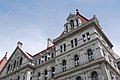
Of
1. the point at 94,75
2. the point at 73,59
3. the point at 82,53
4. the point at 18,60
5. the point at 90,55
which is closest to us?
the point at 94,75

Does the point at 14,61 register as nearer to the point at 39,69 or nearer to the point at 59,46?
the point at 39,69

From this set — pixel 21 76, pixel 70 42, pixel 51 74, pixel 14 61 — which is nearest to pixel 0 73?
pixel 14 61

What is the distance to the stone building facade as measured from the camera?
1155 inches

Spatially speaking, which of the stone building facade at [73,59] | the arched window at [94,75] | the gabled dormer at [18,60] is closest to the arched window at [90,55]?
the stone building facade at [73,59]

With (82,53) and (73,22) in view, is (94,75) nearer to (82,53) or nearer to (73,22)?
(82,53)

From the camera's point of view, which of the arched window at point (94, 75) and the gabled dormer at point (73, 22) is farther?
the gabled dormer at point (73, 22)

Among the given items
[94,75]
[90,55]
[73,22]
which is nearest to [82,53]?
[90,55]

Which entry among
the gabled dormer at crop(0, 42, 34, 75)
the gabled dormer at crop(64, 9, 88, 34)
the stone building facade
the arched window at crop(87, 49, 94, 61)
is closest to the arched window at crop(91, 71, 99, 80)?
the stone building facade

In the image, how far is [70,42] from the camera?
35281 millimetres

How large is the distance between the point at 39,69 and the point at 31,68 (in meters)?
1.81

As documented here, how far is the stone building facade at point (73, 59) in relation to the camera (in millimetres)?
29344

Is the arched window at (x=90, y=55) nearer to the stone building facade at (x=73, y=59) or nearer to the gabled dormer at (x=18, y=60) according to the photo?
the stone building facade at (x=73, y=59)

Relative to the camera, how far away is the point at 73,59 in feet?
107

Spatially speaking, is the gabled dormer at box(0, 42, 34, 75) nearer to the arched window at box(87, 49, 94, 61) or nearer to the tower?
the tower
